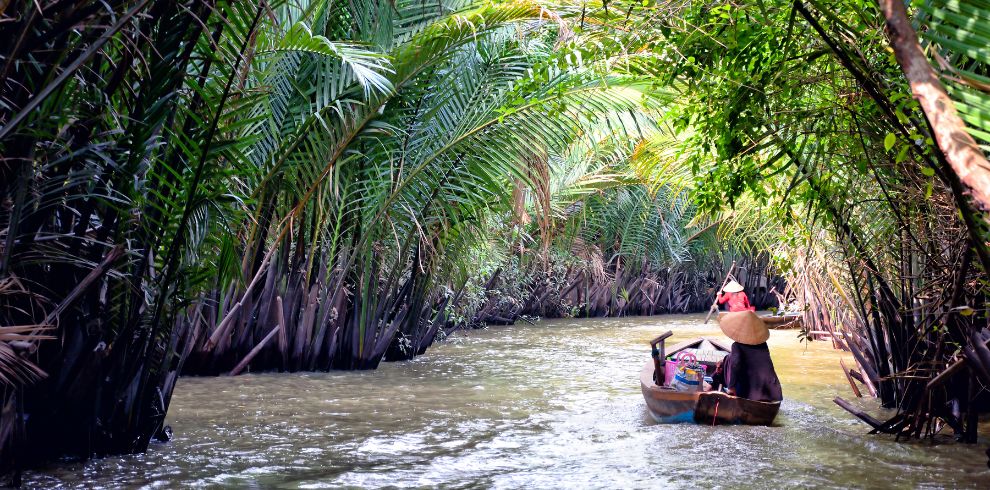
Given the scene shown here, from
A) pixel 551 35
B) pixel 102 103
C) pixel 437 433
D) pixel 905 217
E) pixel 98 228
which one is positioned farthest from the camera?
pixel 551 35

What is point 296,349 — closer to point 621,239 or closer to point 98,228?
point 98,228

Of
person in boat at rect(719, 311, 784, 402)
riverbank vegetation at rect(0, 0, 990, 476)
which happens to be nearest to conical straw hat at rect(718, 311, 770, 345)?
person in boat at rect(719, 311, 784, 402)

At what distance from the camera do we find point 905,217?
6.67 meters

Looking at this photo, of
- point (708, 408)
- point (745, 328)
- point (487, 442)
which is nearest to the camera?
point (487, 442)

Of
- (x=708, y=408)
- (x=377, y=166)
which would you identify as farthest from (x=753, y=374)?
(x=377, y=166)

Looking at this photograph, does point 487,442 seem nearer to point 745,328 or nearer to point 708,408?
point 708,408

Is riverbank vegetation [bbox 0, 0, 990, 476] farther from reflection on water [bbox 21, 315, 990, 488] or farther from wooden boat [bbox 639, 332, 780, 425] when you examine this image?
wooden boat [bbox 639, 332, 780, 425]

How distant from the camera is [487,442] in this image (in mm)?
7520

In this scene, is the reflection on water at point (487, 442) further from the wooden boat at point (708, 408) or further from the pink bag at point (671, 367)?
the pink bag at point (671, 367)

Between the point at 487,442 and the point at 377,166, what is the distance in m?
3.98

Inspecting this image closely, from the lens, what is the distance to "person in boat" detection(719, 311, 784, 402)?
8.66 metres

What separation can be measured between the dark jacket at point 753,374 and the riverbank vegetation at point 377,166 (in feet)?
3.09

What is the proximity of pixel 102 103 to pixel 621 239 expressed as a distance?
20473 millimetres

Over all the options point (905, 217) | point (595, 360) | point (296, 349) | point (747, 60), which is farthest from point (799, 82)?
point (595, 360)
